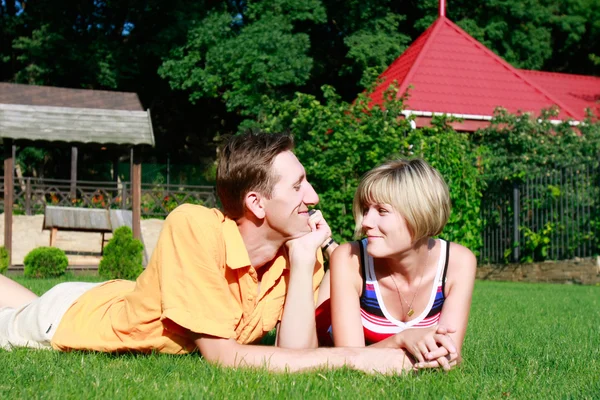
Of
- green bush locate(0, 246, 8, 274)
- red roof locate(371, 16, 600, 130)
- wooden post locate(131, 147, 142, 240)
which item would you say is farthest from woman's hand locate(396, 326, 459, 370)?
red roof locate(371, 16, 600, 130)

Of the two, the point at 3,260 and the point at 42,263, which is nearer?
the point at 42,263

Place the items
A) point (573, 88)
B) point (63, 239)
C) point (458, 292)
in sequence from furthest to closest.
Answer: point (573, 88) < point (63, 239) < point (458, 292)

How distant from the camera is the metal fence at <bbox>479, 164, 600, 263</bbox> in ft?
42.6

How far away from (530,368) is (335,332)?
102 cm

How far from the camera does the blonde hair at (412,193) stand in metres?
3.34

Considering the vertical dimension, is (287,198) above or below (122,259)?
above

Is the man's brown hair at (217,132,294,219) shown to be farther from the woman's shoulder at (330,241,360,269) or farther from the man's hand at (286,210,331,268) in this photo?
the woman's shoulder at (330,241,360,269)

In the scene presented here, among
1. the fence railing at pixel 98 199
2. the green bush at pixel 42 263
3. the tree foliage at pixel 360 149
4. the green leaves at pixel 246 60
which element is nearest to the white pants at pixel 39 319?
the green bush at pixel 42 263

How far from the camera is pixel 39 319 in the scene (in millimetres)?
3824

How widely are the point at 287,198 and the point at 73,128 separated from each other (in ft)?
37.9

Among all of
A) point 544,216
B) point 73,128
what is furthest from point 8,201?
point 544,216

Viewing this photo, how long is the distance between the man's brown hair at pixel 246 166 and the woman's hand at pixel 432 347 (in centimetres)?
95

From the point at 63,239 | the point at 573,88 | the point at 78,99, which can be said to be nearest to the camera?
the point at 78,99

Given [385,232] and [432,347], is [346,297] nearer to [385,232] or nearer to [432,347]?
[385,232]
